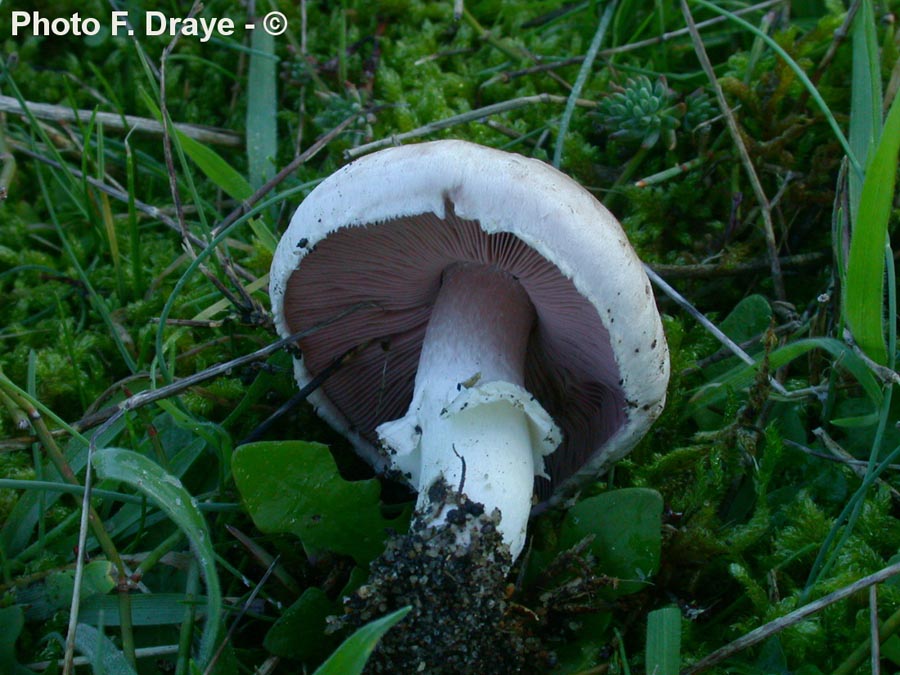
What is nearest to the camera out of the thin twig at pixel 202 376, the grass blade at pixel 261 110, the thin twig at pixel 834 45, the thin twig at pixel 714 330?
the thin twig at pixel 202 376

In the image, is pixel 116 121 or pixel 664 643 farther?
pixel 116 121

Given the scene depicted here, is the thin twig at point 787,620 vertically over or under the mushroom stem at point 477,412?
under

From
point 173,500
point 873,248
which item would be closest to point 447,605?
point 173,500

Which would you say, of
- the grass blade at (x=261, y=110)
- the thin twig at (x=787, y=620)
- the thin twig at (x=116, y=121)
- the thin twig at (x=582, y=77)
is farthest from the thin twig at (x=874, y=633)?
the thin twig at (x=116, y=121)

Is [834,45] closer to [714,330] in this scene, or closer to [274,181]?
[714,330]

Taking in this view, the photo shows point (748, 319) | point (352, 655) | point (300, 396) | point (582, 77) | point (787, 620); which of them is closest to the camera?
point (352, 655)

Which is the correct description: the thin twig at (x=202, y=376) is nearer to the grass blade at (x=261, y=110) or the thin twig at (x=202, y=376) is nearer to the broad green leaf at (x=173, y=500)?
the broad green leaf at (x=173, y=500)
